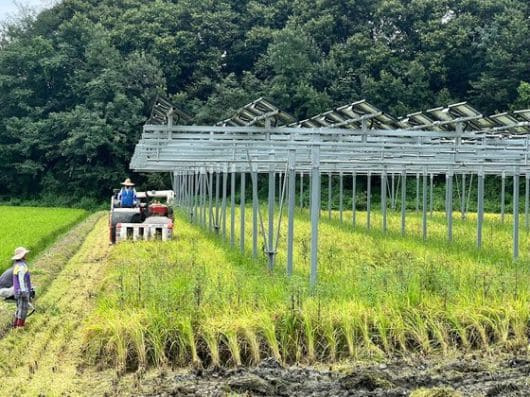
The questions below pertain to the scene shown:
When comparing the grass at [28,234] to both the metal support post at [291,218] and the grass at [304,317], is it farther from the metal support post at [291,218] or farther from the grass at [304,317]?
the grass at [304,317]

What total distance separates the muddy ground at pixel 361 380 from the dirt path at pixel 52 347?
0.80 meters

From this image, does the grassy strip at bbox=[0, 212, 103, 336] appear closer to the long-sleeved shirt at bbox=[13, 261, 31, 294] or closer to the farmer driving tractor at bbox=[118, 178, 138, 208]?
the long-sleeved shirt at bbox=[13, 261, 31, 294]

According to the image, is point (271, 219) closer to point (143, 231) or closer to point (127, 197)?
point (143, 231)

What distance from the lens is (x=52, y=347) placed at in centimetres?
831

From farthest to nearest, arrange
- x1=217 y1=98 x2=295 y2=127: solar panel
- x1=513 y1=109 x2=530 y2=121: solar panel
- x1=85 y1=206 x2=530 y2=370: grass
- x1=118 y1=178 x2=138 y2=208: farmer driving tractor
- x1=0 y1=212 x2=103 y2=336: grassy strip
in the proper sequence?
x1=118 y1=178 x2=138 y2=208: farmer driving tractor < x1=513 y1=109 x2=530 y2=121: solar panel < x1=217 y1=98 x2=295 y2=127: solar panel < x1=0 y1=212 x2=103 y2=336: grassy strip < x1=85 y1=206 x2=530 y2=370: grass

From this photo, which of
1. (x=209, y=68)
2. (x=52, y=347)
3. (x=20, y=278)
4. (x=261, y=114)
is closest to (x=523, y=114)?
(x=261, y=114)

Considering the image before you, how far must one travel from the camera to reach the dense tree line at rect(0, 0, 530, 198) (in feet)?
137

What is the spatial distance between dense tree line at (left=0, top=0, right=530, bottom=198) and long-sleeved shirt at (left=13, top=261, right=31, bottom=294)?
31.4 m

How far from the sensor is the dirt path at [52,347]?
22.6ft

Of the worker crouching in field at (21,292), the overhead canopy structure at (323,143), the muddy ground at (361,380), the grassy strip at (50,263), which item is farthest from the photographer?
the overhead canopy structure at (323,143)

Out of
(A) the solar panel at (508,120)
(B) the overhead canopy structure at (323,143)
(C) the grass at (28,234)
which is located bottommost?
(C) the grass at (28,234)

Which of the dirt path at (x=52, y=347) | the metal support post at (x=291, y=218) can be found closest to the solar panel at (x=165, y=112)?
the metal support post at (x=291, y=218)

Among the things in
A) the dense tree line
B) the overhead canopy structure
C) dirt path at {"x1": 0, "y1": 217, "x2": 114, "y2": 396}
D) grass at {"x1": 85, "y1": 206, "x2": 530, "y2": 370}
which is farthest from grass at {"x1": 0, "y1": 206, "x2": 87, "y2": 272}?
the dense tree line

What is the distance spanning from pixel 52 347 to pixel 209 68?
40.2 m
